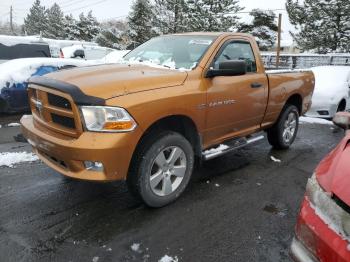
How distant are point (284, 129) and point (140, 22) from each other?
30073 mm

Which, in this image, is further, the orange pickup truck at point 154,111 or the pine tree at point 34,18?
the pine tree at point 34,18

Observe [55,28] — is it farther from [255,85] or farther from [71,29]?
[255,85]

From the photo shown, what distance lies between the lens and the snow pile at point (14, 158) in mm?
4959

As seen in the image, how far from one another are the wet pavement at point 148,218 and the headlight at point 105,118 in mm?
956

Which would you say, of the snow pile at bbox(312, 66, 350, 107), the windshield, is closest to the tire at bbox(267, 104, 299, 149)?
the windshield

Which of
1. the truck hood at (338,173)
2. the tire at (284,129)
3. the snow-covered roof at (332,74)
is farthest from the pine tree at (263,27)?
the truck hood at (338,173)

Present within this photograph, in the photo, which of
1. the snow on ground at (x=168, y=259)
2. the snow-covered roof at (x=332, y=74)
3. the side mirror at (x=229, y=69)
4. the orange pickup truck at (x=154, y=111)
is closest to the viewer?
the snow on ground at (x=168, y=259)

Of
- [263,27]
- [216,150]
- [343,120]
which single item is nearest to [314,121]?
[216,150]

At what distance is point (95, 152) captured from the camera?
9.93ft

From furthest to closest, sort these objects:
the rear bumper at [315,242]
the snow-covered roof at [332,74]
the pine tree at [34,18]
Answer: the pine tree at [34,18]
the snow-covered roof at [332,74]
the rear bumper at [315,242]

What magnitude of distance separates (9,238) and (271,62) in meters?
22.8

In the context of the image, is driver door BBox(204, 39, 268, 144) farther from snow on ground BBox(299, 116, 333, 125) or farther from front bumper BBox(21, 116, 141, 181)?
snow on ground BBox(299, 116, 333, 125)

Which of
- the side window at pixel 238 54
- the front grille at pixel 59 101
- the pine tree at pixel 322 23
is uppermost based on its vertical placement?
the pine tree at pixel 322 23

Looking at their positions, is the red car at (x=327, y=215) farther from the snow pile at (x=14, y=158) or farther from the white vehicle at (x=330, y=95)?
the white vehicle at (x=330, y=95)
